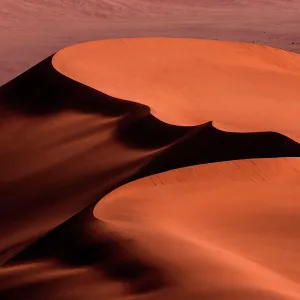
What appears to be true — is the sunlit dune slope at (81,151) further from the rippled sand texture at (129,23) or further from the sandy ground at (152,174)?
the rippled sand texture at (129,23)

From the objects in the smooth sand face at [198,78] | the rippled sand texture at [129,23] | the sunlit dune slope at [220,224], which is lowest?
the rippled sand texture at [129,23]

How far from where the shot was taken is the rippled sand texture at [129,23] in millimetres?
22328

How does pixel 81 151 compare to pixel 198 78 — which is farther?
pixel 198 78

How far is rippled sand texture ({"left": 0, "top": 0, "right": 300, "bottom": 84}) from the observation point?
22.3 metres

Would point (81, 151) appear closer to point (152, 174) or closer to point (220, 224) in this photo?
point (152, 174)

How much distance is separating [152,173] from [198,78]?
3694mm

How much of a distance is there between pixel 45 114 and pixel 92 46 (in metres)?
2.37

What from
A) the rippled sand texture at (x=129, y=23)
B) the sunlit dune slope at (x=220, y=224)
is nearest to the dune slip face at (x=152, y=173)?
the sunlit dune slope at (x=220, y=224)

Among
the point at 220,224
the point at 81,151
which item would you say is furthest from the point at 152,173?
the point at 220,224

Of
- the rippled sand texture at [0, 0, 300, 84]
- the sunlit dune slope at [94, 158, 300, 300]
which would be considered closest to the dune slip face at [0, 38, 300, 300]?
the sunlit dune slope at [94, 158, 300, 300]

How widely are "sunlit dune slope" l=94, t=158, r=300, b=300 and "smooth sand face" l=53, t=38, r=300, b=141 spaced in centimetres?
128

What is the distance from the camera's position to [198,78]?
33.4 ft

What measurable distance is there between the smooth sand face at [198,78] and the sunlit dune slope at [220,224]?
4.20 feet

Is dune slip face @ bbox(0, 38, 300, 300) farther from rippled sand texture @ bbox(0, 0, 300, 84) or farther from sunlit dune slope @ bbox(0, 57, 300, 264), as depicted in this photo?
rippled sand texture @ bbox(0, 0, 300, 84)
